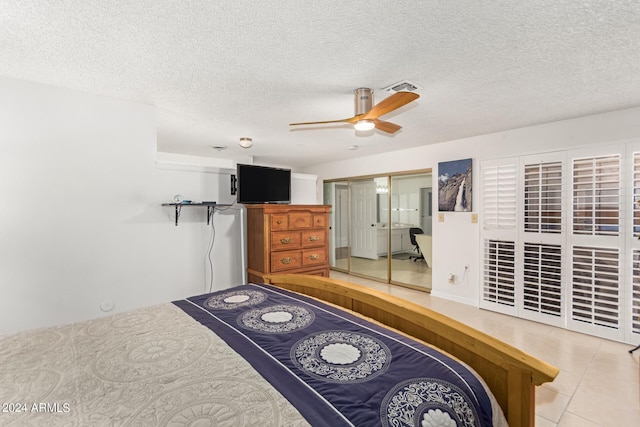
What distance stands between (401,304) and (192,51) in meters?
1.95

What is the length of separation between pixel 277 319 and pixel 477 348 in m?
0.97

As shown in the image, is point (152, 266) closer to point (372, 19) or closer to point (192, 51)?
point (192, 51)

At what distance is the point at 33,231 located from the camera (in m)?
2.28

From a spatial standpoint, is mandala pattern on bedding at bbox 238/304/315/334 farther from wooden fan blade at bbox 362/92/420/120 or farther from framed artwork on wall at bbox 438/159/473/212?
framed artwork on wall at bbox 438/159/473/212

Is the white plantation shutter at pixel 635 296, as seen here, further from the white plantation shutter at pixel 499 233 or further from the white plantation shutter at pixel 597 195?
the white plantation shutter at pixel 499 233

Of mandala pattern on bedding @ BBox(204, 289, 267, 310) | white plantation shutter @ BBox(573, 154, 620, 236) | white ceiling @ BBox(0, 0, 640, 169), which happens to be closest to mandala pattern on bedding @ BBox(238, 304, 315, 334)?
mandala pattern on bedding @ BBox(204, 289, 267, 310)

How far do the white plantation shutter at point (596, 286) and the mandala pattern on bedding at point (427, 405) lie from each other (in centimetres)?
319

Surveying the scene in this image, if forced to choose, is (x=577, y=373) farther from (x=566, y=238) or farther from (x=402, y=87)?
(x=402, y=87)

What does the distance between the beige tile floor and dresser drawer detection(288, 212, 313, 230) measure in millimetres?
2173

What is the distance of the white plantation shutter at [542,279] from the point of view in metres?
3.41

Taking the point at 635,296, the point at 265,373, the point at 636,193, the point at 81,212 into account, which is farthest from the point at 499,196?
the point at 81,212

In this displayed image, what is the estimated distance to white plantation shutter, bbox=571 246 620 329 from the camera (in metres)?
3.04

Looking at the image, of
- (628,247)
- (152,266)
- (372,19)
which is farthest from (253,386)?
(628,247)

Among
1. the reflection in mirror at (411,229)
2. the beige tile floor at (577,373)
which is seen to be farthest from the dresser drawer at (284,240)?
the reflection in mirror at (411,229)
